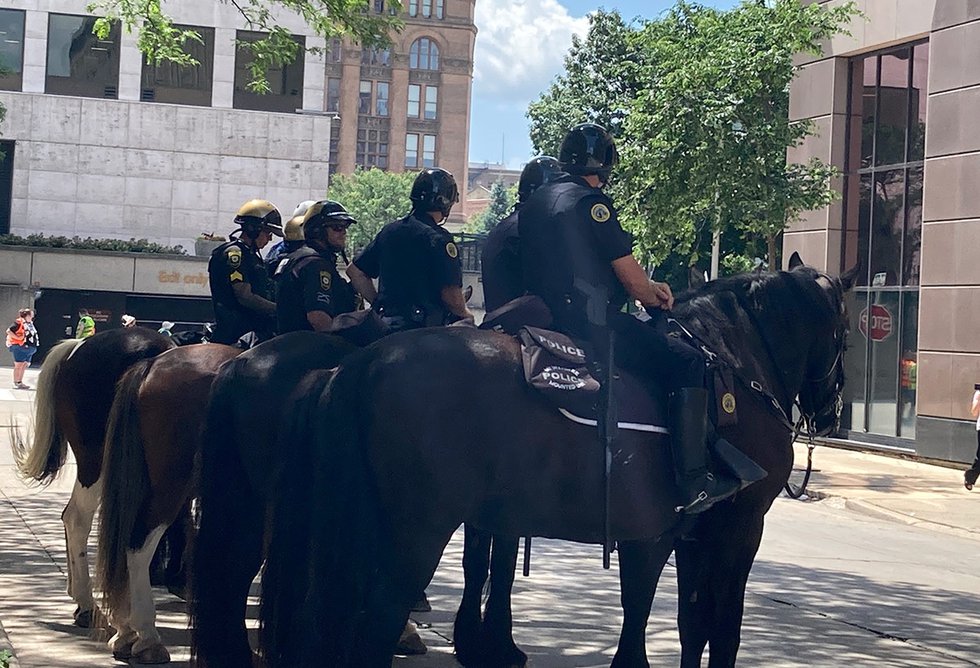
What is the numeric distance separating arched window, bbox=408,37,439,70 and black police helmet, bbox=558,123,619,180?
126m

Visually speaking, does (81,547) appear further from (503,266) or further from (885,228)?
(885,228)

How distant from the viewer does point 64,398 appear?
7699 mm

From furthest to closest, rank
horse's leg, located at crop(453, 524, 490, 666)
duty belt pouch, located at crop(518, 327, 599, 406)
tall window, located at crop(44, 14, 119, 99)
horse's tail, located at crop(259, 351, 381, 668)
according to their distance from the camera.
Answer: tall window, located at crop(44, 14, 119, 99) < horse's leg, located at crop(453, 524, 490, 666) < duty belt pouch, located at crop(518, 327, 599, 406) < horse's tail, located at crop(259, 351, 381, 668)

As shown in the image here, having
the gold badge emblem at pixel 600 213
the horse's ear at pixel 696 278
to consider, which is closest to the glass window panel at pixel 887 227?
the horse's ear at pixel 696 278

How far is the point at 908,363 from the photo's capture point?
24.0 m

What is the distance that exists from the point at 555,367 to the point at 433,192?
7.16 ft

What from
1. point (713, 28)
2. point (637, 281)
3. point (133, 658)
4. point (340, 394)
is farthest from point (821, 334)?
point (713, 28)

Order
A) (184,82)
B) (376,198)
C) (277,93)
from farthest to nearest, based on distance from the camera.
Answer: (376,198)
(277,93)
(184,82)

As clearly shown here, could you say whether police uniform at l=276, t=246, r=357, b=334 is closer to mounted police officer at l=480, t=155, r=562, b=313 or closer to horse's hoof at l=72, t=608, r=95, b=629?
mounted police officer at l=480, t=155, r=562, b=313

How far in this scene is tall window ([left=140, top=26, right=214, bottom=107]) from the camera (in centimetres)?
4738

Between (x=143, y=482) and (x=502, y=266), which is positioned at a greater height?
(x=502, y=266)

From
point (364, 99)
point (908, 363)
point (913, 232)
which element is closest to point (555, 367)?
point (908, 363)

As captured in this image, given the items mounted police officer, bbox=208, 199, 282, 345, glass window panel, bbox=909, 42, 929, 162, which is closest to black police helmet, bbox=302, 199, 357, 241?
mounted police officer, bbox=208, 199, 282, 345

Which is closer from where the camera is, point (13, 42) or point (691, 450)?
point (691, 450)
